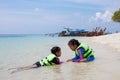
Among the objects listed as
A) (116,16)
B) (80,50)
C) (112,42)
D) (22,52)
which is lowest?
(22,52)

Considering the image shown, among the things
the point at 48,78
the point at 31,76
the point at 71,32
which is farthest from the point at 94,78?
the point at 71,32

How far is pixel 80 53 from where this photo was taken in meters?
10.1

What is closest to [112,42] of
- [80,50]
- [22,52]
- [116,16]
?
[22,52]

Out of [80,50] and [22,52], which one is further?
[22,52]

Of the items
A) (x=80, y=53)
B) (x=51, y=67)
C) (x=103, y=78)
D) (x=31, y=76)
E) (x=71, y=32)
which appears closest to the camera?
(x=103, y=78)

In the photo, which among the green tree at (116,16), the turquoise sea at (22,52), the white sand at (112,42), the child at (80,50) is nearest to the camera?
the child at (80,50)

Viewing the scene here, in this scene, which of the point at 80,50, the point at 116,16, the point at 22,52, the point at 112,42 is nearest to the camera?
the point at 80,50

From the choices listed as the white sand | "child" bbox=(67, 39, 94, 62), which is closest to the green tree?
the white sand

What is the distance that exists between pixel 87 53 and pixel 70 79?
334 centimetres

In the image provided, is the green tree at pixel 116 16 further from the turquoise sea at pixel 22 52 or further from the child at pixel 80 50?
the child at pixel 80 50

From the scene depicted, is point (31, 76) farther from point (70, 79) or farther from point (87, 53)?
point (87, 53)

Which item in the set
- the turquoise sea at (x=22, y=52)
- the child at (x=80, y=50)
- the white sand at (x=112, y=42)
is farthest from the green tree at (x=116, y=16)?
the child at (x=80, y=50)

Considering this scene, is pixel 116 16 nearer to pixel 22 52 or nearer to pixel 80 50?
pixel 22 52

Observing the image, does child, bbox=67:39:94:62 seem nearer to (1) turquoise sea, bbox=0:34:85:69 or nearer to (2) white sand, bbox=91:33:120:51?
(1) turquoise sea, bbox=0:34:85:69
